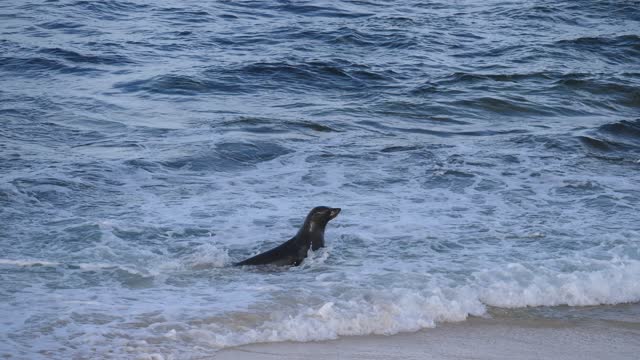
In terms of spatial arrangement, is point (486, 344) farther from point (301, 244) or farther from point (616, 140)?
point (616, 140)

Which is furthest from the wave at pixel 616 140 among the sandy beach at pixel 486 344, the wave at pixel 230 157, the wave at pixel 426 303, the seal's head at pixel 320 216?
the sandy beach at pixel 486 344

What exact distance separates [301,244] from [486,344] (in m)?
1.97

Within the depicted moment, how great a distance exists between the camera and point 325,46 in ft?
56.5

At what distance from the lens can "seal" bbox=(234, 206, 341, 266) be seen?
7410 millimetres

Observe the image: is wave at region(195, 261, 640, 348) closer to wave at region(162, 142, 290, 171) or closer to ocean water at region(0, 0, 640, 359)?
ocean water at region(0, 0, 640, 359)

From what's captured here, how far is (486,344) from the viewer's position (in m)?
6.17

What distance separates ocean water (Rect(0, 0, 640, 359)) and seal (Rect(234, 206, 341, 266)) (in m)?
0.13

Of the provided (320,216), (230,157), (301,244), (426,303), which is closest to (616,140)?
(230,157)

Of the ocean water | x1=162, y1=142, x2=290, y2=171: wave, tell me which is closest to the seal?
the ocean water

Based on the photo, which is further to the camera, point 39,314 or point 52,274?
point 52,274

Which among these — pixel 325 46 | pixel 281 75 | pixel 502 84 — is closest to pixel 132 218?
pixel 281 75

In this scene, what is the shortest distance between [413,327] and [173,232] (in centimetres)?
256

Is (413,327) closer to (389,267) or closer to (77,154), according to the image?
(389,267)

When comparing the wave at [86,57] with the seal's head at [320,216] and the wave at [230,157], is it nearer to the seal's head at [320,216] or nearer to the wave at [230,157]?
the wave at [230,157]
